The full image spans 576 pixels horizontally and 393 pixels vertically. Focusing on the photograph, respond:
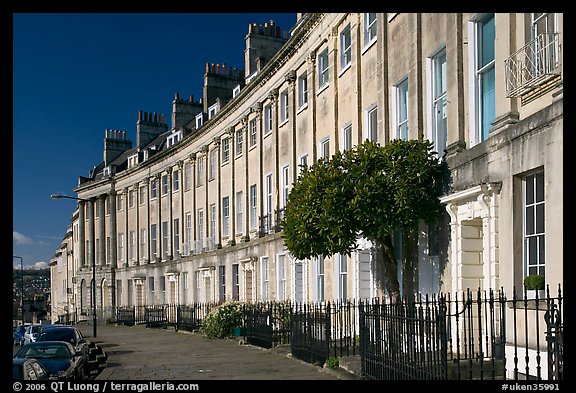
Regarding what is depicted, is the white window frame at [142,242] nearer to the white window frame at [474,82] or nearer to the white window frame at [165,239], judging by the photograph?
the white window frame at [165,239]

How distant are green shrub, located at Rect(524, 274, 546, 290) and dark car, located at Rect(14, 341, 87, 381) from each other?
9.64m

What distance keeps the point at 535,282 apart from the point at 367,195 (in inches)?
178

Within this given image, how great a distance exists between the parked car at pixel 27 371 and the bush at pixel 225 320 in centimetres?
1386

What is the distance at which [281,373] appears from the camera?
52.6 ft

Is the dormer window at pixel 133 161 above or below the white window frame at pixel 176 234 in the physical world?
above

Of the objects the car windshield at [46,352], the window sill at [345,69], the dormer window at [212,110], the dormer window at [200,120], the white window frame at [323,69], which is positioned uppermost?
the dormer window at [212,110]

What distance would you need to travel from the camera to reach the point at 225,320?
28.2 m

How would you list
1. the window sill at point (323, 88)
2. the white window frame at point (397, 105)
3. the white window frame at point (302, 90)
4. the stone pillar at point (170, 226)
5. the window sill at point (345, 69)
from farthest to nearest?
1. the stone pillar at point (170, 226)
2. the white window frame at point (302, 90)
3. the window sill at point (323, 88)
4. the window sill at point (345, 69)
5. the white window frame at point (397, 105)

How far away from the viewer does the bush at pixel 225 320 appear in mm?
28125

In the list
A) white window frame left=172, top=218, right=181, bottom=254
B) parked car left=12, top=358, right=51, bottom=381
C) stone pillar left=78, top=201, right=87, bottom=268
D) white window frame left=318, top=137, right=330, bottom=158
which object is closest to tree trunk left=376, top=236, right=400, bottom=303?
parked car left=12, top=358, right=51, bottom=381

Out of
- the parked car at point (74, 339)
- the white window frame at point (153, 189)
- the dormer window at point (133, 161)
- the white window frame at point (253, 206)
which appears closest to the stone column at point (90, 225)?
the dormer window at point (133, 161)

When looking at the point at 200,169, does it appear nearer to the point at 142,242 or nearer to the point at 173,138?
the point at 173,138

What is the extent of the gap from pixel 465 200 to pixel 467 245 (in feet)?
3.04
